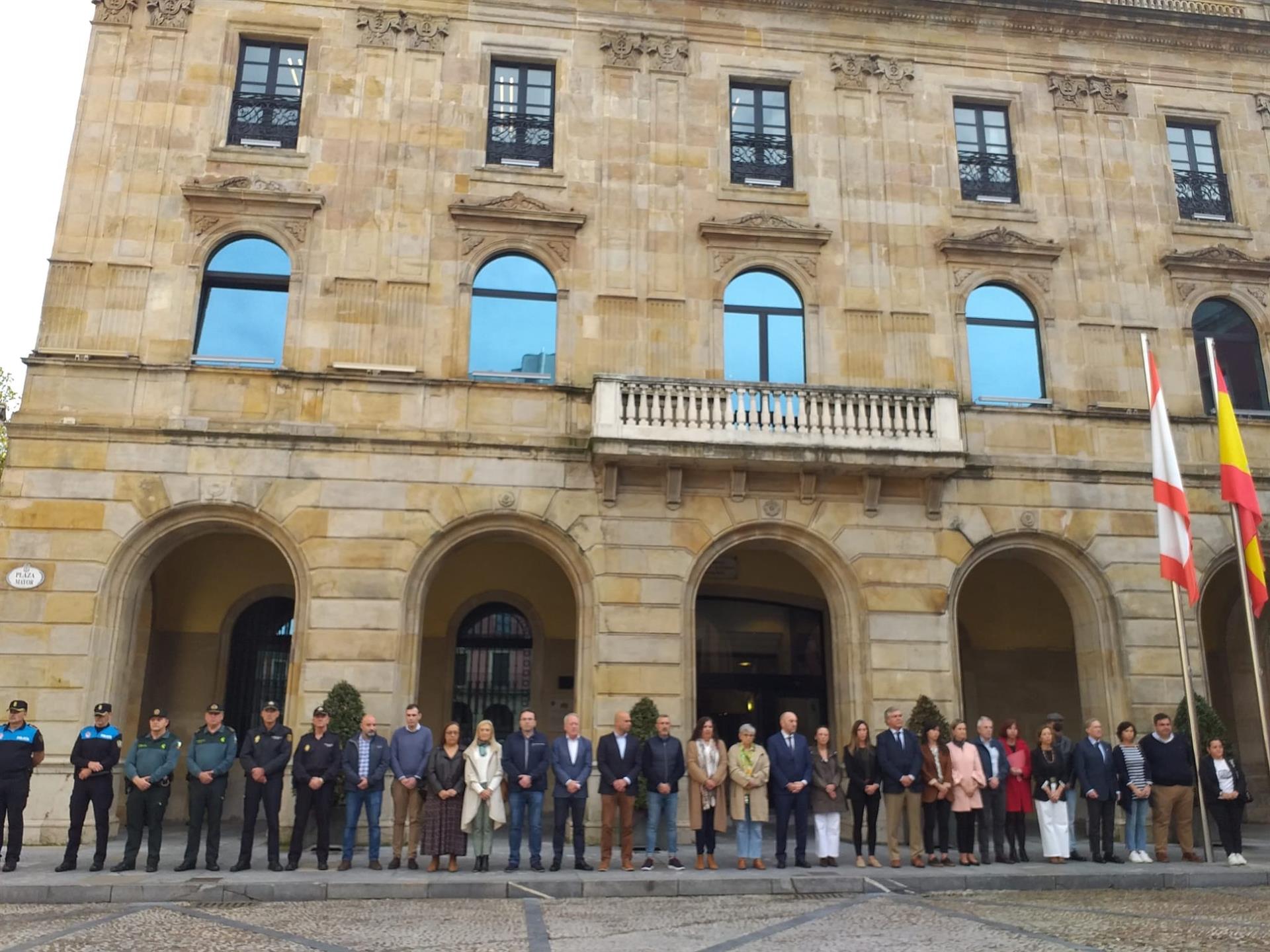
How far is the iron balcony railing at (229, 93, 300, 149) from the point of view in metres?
17.2

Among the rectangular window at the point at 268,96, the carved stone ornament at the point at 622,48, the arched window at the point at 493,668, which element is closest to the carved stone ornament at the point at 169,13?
the rectangular window at the point at 268,96

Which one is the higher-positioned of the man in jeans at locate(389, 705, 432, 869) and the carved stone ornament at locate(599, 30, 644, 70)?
the carved stone ornament at locate(599, 30, 644, 70)

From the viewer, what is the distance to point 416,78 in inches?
696

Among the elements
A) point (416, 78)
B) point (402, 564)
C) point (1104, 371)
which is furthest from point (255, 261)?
point (1104, 371)

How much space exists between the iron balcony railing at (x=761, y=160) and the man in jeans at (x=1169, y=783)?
10927 millimetres

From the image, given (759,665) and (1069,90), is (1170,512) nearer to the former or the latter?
(759,665)

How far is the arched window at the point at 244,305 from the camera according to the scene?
16.2 m

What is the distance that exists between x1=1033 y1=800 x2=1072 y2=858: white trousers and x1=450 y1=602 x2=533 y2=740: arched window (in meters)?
9.17

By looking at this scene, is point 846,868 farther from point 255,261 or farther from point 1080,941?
point 255,261

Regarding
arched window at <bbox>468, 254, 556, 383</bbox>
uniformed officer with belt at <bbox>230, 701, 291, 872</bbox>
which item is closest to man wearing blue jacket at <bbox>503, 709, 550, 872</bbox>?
uniformed officer with belt at <bbox>230, 701, 291, 872</bbox>

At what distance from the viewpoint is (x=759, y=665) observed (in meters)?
19.3

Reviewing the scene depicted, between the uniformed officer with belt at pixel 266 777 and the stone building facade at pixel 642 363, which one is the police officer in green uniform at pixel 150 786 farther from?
the stone building facade at pixel 642 363

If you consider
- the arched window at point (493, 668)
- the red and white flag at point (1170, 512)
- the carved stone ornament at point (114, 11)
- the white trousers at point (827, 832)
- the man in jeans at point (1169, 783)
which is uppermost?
the carved stone ornament at point (114, 11)

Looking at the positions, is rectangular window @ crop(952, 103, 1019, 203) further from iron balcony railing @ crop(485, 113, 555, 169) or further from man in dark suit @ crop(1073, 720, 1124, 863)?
man in dark suit @ crop(1073, 720, 1124, 863)
